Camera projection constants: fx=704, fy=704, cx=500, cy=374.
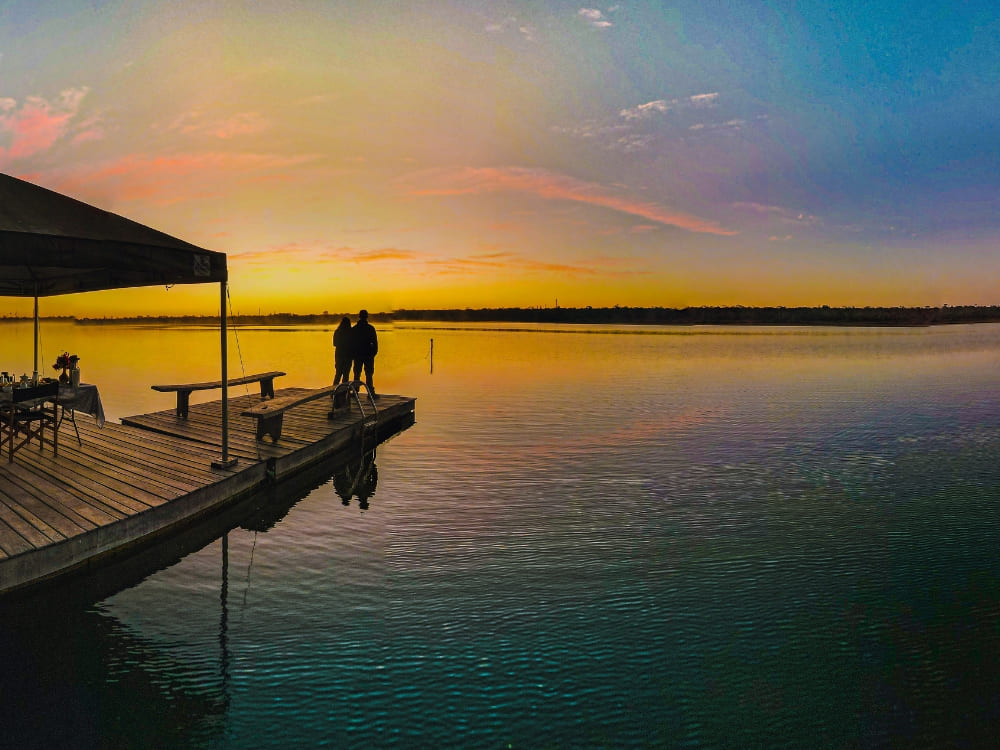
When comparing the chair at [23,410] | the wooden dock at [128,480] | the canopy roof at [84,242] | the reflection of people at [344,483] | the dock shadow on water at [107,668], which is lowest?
the reflection of people at [344,483]

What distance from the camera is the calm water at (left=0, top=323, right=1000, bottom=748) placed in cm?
465

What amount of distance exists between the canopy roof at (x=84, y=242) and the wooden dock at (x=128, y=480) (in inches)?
102

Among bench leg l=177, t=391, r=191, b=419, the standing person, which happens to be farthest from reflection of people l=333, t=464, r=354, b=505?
the standing person

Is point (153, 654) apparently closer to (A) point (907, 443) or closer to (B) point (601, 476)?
(B) point (601, 476)

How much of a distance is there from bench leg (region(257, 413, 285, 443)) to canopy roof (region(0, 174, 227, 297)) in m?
2.87

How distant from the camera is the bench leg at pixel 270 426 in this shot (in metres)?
12.0

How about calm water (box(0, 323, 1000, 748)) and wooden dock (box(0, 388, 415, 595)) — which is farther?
wooden dock (box(0, 388, 415, 595))

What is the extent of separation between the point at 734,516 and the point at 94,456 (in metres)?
9.28

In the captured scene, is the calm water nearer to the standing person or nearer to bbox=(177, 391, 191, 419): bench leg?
bbox=(177, 391, 191, 419): bench leg

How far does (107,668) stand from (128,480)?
13.9ft

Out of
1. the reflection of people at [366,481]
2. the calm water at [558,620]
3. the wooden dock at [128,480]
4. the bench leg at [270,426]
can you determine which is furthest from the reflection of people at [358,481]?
the bench leg at [270,426]

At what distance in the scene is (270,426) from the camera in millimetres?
12406

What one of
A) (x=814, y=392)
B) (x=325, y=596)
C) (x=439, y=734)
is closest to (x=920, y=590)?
(x=439, y=734)

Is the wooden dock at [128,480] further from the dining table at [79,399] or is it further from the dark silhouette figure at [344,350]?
the dark silhouette figure at [344,350]
